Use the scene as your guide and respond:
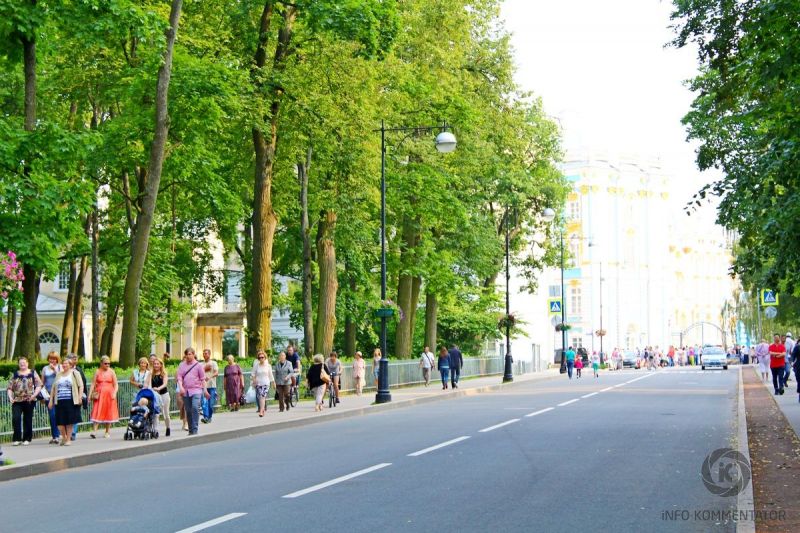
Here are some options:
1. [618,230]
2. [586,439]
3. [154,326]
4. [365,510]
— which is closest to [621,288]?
A: [618,230]

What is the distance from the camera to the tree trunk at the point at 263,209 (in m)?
34.7

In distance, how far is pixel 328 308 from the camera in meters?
40.7

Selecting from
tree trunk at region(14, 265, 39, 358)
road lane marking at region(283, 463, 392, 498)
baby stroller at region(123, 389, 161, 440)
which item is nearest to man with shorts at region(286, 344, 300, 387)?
tree trunk at region(14, 265, 39, 358)

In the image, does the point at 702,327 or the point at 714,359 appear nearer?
the point at 714,359

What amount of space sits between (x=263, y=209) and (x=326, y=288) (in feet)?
21.0

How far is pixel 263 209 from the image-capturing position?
1371 inches

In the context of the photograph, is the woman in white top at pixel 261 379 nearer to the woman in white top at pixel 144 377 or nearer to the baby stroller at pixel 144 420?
the woman in white top at pixel 144 377

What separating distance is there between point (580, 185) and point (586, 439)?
97.0m

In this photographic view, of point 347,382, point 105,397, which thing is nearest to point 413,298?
point 347,382

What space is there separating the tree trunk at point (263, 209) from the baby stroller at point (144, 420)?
11550 mm

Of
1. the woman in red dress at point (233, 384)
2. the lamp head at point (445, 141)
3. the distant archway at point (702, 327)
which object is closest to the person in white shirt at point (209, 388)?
the woman in red dress at point (233, 384)

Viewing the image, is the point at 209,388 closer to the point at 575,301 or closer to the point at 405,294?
the point at 405,294

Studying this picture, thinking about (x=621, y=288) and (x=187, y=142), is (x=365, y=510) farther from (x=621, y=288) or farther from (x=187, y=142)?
(x=621, y=288)

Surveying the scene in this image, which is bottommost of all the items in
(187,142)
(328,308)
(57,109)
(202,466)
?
(202,466)
